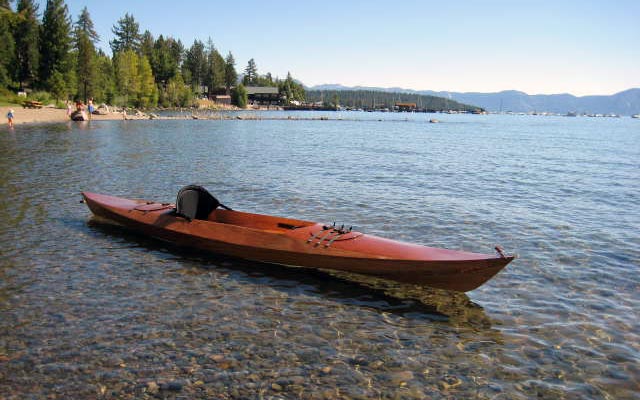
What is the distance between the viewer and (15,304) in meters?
9.27

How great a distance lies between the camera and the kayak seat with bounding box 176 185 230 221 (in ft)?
42.6

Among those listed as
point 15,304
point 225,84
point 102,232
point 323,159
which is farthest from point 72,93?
point 225,84

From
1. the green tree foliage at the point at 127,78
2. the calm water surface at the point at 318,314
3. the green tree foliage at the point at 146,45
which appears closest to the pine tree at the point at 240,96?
the green tree foliage at the point at 146,45

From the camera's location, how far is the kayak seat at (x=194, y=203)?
13.0 metres

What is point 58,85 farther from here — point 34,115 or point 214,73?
point 214,73

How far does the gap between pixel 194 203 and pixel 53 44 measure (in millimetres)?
89208

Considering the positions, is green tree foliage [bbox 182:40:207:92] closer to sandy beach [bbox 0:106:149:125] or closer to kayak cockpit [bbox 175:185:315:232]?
sandy beach [bbox 0:106:149:125]

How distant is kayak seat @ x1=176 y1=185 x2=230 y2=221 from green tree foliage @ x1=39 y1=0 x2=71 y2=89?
84426 mm

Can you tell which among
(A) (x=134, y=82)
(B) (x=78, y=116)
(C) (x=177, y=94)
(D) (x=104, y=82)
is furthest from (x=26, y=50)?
(C) (x=177, y=94)

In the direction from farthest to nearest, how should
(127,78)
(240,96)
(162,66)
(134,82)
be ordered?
(240,96)
(162,66)
(134,82)
(127,78)

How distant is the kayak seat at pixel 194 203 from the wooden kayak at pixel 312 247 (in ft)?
0.52

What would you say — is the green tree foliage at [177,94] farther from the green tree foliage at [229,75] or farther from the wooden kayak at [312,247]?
Answer: the wooden kayak at [312,247]

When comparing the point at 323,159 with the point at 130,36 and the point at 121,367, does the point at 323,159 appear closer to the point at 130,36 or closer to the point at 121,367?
the point at 121,367

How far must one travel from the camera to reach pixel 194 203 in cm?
1327
